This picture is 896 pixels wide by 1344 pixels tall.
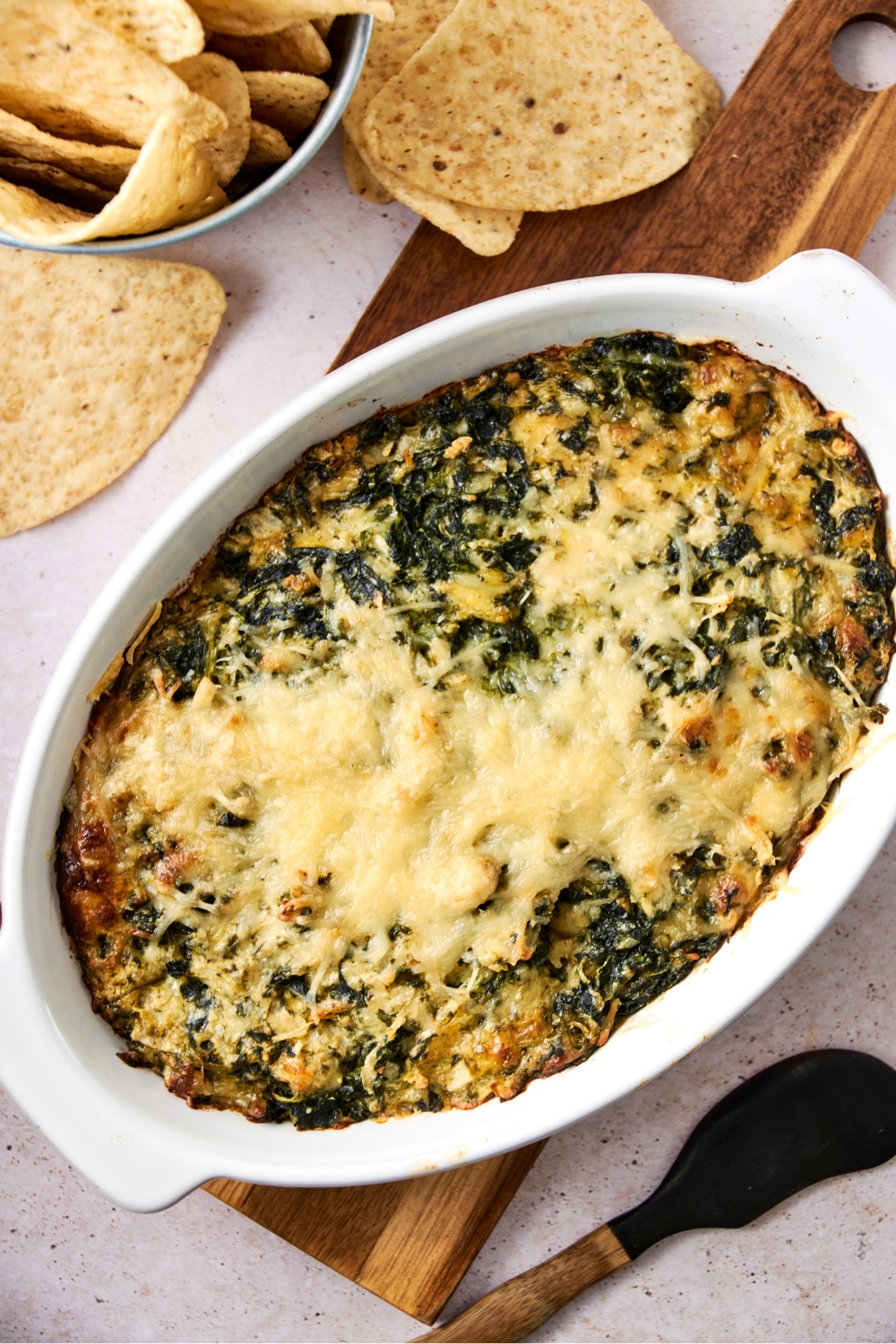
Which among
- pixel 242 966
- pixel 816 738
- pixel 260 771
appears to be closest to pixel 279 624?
pixel 260 771

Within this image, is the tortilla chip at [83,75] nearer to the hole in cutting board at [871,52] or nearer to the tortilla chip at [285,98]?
the tortilla chip at [285,98]

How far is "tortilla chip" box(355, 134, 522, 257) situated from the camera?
5.87ft

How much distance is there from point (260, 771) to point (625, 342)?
889 mm

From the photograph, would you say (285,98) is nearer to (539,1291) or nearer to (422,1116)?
(422,1116)

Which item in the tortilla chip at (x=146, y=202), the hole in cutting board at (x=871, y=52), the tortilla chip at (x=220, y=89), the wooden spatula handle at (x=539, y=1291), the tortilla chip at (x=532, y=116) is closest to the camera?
the tortilla chip at (x=146, y=202)

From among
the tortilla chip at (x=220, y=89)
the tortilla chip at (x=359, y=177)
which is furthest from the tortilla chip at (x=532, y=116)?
the tortilla chip at (x=220, y=89)

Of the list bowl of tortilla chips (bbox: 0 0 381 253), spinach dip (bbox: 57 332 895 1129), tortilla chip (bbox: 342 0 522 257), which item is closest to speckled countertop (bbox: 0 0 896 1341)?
tortilla chip (bbox: 342 0 522 257)

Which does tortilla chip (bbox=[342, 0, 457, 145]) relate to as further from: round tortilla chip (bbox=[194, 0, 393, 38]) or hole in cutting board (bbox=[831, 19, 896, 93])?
hole in cutting board (bbox=[831, 19, 896, 93])

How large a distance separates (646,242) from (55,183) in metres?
1.03

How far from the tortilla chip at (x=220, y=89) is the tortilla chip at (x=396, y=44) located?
26 cm

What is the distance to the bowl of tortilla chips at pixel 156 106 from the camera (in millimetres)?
1546

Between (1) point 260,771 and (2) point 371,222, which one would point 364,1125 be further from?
(2) point 371,222

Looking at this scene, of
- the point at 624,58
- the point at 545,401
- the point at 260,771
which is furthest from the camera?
the point at 624,58

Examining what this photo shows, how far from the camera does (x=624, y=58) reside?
180cm
